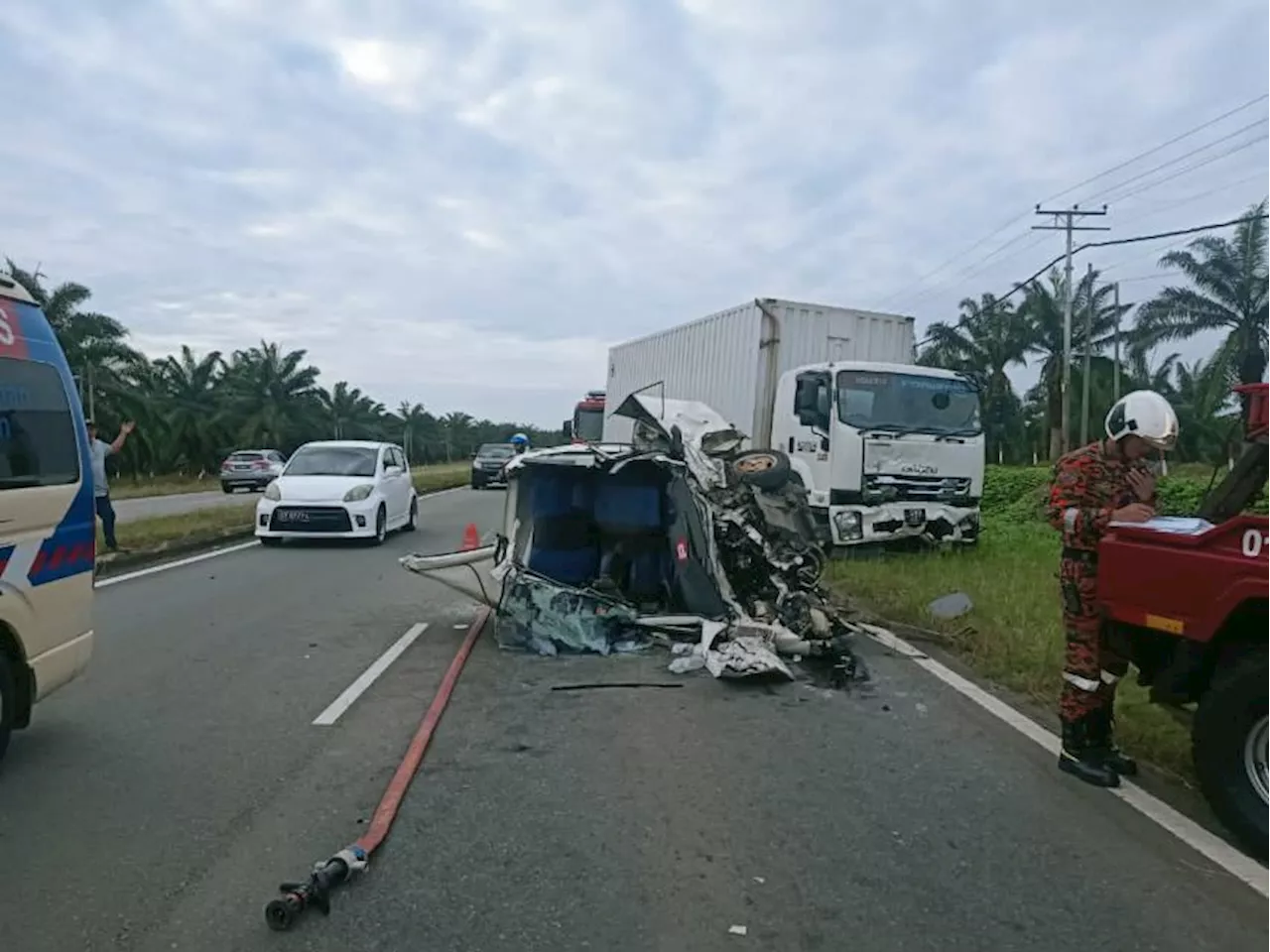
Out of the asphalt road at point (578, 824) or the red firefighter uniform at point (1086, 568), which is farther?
the red firefighter uniform at point (1086, 568)

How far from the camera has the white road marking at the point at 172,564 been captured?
12138 mm

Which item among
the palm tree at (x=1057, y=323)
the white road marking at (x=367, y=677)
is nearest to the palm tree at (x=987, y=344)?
the palm tree at (x=1057, y=323)

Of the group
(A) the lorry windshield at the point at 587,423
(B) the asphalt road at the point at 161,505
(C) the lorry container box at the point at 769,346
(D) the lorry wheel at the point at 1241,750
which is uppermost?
(C) the lorry container box at the point at 769,346

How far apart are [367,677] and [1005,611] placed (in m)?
5.64

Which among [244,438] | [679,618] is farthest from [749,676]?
[244,438]

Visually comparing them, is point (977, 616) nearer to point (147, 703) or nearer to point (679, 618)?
point (679, 618)

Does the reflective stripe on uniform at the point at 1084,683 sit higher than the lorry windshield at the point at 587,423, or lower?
lower

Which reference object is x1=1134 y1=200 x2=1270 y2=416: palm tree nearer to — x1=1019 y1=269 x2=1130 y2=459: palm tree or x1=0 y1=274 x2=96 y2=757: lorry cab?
x1=1019 y1=269 x2=1130 y2=459: palm tree

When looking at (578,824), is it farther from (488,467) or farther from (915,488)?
(488,467)

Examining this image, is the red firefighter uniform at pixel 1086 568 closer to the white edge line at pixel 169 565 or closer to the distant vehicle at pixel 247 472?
the white edge line at pixel 169 565

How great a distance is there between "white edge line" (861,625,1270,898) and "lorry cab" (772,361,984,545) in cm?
560

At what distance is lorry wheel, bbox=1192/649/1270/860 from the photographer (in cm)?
434

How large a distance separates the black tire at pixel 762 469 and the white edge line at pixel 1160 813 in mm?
3373

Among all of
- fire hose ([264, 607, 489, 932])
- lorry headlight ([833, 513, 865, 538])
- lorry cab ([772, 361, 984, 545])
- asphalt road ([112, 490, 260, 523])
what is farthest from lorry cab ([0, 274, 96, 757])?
asphalt road ([112, 490, 260, 523])
